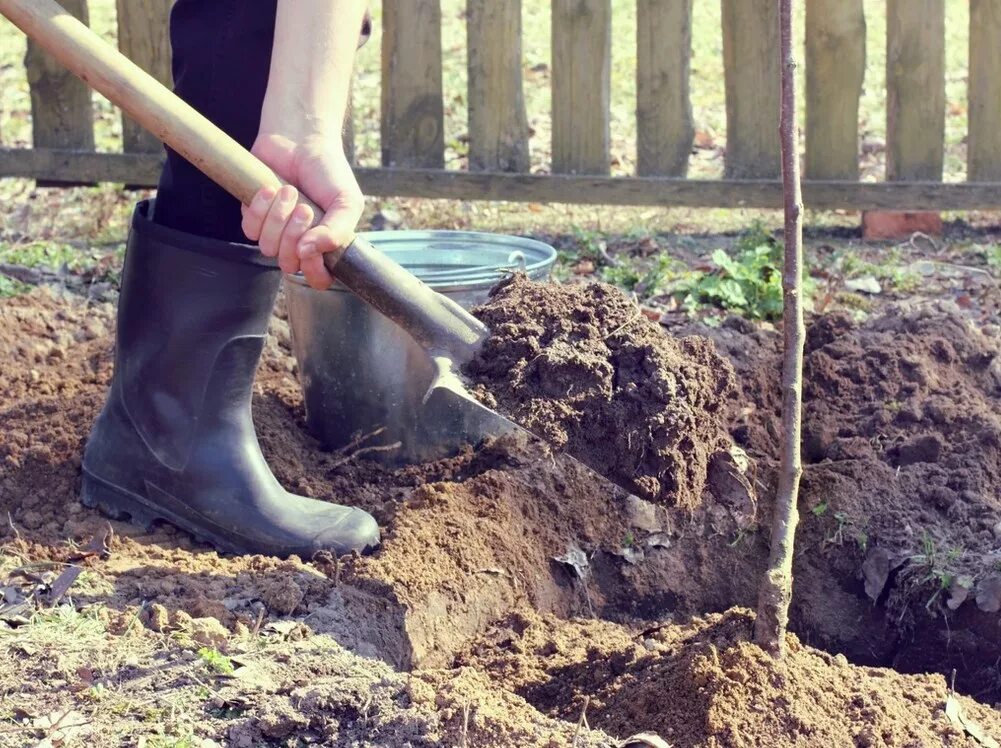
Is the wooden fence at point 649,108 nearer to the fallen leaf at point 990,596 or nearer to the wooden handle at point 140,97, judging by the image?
the fallen leaf at point 990,596

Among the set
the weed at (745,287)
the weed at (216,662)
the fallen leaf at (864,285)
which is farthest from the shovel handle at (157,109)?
the fallen leaf at (864,285)

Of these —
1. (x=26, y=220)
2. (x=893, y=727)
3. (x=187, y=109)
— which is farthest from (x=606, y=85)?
(x=893, y=727)

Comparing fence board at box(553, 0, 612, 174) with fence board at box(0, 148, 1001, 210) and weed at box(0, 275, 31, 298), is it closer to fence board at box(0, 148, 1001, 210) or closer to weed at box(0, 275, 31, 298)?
fence board at box(0, 148, 1001, 210)

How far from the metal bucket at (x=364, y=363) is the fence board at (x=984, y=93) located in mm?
2490

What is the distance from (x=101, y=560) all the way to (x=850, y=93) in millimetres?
3508

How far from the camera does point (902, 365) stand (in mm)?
3184

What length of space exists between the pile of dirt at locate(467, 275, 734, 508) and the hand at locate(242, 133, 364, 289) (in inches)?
13.9

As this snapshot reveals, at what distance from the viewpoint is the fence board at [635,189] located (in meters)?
4.79

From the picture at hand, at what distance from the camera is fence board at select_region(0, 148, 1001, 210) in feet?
15.7

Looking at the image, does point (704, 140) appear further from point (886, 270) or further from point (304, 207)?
point (304, 207)

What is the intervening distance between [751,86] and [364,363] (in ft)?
8.24

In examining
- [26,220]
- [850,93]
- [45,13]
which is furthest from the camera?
[26,220]

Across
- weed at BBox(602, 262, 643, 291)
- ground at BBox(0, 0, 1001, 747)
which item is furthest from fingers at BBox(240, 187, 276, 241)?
weed at BBox(602, 262, 643, 291)

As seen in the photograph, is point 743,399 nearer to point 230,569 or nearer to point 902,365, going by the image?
point 902,365
